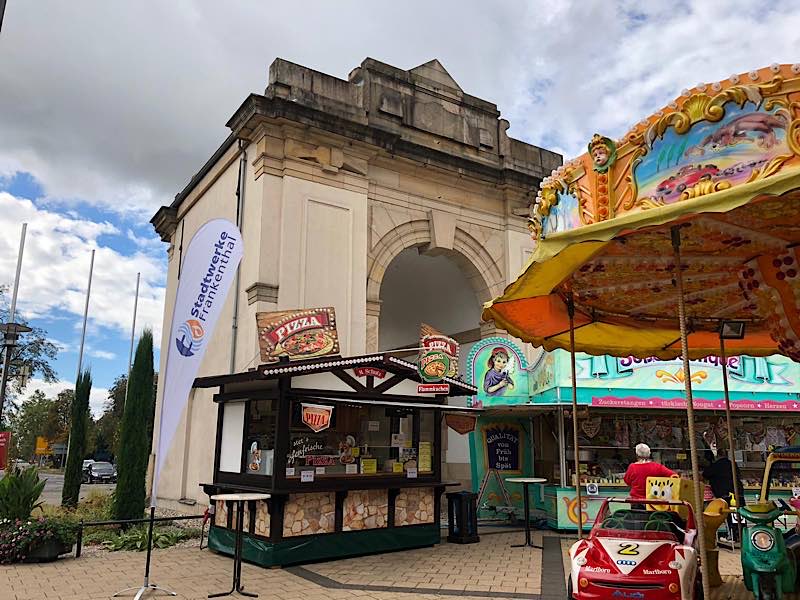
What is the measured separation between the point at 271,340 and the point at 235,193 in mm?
6852

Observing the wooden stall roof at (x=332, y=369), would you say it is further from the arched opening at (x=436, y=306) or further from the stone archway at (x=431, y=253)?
the arched opening at (x=436, y=306)

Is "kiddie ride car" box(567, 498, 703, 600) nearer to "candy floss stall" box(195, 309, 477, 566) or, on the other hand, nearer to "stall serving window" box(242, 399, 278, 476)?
"candy floss stall" box(195, 309, 477, 566)

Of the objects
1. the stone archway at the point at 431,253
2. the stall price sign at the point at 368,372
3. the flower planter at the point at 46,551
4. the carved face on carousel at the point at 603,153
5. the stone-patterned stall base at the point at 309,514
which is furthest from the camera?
the stone archway at the point at 431,253

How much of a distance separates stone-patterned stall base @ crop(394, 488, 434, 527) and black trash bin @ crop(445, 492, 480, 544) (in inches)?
25.3

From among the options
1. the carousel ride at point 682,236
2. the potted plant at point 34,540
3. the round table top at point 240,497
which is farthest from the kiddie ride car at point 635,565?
the potted plant at point 34,540

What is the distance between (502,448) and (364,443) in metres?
5.04

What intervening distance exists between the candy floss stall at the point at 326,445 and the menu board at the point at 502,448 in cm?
344

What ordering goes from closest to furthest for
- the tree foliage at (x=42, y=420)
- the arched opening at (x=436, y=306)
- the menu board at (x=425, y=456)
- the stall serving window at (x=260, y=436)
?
the stall serving window at (x=260, y=436)
the menu board at (x=425, y=456)
the arched opening at (x=436, y=306)
the tree foliage at (x=42, y=420)

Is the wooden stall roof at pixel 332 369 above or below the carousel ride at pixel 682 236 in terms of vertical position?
below

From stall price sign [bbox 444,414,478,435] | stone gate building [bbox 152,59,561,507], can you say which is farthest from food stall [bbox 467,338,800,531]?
stone gate building [bbox 152,59,561,507]

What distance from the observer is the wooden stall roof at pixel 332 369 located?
362 inches

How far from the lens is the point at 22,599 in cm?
746

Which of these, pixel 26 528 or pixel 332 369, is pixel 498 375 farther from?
pixel 26 528

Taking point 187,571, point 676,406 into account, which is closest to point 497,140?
point 676,406
